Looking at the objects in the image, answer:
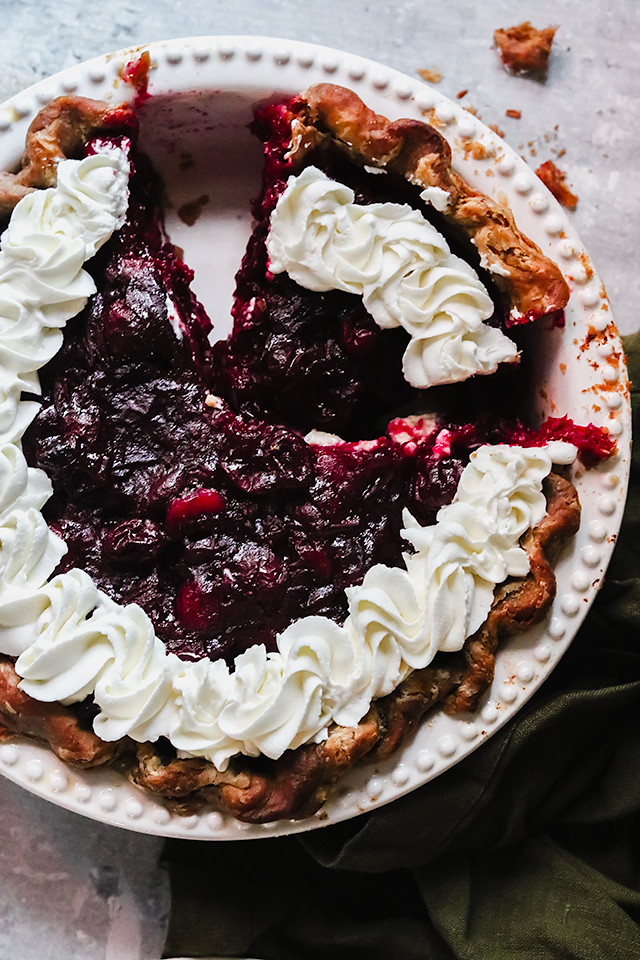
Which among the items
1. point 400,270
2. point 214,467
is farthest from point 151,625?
point 400,270

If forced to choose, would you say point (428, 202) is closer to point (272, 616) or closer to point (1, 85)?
point (272, 616)

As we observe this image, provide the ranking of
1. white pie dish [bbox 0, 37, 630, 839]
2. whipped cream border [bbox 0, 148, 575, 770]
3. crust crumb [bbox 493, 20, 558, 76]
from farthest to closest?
crust crumb [bbox 493, 20, 558, 76] < white pie dish [bbox 0, 37, 630, 839] < whipped cream border [bbox 0, 148, 575, 770]

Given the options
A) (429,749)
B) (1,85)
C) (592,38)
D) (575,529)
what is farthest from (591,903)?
(1,85)

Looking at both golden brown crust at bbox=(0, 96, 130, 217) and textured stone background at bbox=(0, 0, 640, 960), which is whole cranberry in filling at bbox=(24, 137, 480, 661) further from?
textured stone background at bbox=(0, 0, 640, 960)

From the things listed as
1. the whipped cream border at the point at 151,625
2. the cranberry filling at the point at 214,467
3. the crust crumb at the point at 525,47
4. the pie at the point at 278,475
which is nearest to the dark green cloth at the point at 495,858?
the pie at the point at 278,475

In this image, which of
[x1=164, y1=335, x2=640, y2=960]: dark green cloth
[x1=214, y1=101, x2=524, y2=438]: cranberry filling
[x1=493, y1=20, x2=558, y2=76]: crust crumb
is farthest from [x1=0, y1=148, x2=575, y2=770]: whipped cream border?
[x1=493, y1=20, x2=558, y2=76]: crust crumb

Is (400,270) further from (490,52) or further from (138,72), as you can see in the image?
(490,52)
